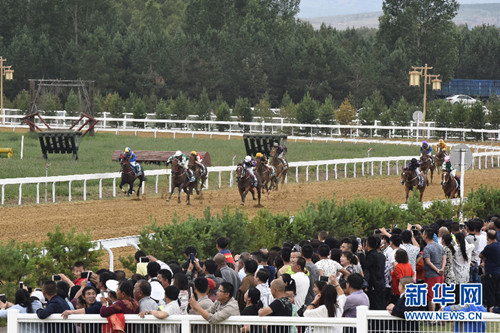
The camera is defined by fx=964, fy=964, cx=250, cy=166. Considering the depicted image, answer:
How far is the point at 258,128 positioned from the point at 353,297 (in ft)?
126

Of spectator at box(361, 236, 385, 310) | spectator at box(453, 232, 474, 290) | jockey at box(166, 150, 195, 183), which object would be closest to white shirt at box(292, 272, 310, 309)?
spectator at box(361, 236, 385, 310)

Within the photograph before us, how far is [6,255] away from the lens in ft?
33.9

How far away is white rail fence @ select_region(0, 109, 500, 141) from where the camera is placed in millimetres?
42625

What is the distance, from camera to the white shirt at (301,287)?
7.96 meters

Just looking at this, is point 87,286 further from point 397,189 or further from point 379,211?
point 397,189

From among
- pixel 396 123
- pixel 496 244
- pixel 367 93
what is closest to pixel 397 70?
pixel 367 93

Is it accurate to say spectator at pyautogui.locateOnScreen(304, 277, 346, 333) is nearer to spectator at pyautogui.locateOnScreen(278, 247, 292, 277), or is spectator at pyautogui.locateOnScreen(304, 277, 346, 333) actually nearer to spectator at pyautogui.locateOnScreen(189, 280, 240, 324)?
spectator at pyautogui.locateOnScreen(189, 280, 240, 324)

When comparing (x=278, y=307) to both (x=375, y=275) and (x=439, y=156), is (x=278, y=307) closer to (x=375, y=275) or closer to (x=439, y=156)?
(x=375, y=275)

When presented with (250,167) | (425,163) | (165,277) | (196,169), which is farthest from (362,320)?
(425,163)

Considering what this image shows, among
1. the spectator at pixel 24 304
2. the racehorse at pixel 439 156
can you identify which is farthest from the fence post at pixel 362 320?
the racehorse at pixel 439 156

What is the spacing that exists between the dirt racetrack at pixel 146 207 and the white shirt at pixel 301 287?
8320mm

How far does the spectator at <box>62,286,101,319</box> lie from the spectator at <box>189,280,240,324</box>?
2.48 ft

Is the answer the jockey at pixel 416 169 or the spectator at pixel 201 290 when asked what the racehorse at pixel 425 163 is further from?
the spectator at pixel 201 290

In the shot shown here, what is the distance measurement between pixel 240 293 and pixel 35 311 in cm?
170
